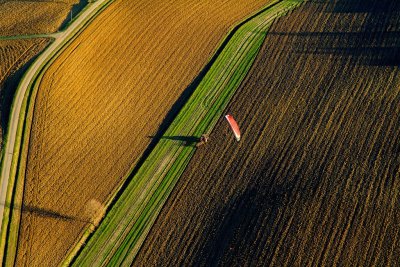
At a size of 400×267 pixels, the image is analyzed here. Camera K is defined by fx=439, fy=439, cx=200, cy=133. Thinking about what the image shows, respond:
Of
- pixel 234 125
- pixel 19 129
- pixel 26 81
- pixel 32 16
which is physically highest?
pixel 32 16

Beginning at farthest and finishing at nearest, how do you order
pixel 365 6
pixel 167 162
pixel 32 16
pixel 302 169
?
pixel 365 6 < pixel 32 16 < pixel 167 162 < pixel 302 169

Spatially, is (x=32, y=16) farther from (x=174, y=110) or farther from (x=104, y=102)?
(x=174, y=110)

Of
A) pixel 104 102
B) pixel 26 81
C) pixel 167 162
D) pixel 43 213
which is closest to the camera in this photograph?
pixel 43 213

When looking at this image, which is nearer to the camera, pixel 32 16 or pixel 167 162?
pixel 167 162

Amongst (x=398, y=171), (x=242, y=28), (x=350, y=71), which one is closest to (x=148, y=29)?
(x=242, y=28)

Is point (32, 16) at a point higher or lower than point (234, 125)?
higher

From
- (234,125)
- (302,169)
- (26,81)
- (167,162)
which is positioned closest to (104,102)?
(26,81)

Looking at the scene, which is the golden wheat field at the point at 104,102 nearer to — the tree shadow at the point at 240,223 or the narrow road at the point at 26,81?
the narrow road at the point at 26,81
